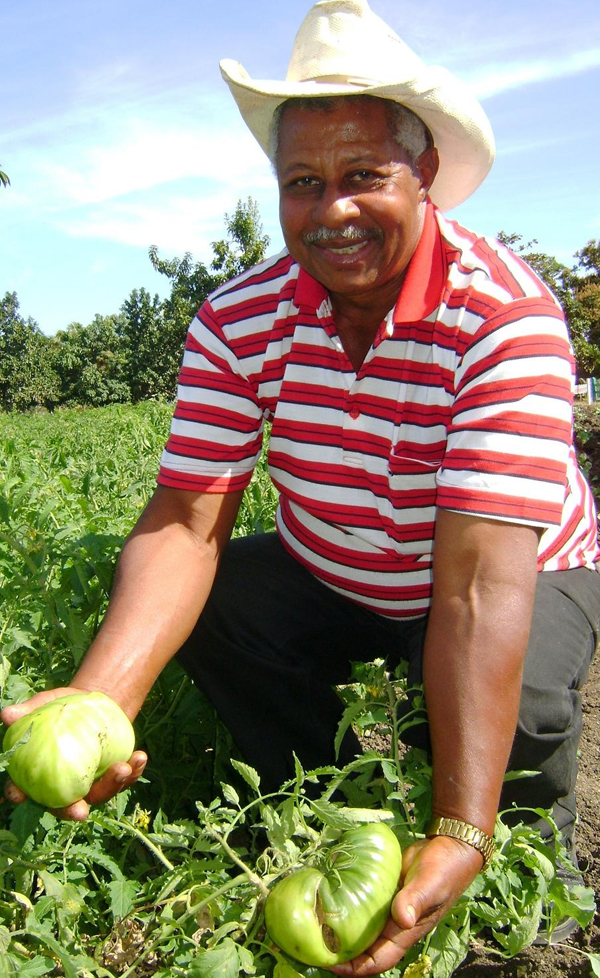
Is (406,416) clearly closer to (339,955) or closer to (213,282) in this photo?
(339,955)

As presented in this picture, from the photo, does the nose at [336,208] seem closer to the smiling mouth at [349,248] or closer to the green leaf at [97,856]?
the smiling mouth at [349,248]

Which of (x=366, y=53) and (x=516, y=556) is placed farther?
(x=366, y=53)

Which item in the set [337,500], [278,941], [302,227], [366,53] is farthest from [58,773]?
[366,53]

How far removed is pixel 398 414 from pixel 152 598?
2.41 feet

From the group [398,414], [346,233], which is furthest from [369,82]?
[398,414]

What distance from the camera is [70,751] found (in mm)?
1550

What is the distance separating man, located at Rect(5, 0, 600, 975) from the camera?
168 centimetres

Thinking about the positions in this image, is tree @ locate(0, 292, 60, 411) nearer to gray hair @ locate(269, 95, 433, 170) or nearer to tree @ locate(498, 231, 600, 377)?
tree @ locate(498, 231, 600, 377)

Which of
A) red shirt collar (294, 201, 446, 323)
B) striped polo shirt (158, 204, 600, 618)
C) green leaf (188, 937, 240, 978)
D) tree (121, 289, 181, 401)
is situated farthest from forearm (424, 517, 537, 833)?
tree (121, 289, 181, 401)

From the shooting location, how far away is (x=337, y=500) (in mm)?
2260

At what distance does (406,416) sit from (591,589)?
695 mm

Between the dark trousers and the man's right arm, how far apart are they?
0.65 feet

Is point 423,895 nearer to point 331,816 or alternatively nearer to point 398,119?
point 331,816

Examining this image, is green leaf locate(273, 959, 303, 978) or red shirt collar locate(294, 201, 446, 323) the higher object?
red shirt collar locate(294, 201, 446, 323)
